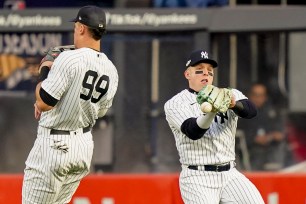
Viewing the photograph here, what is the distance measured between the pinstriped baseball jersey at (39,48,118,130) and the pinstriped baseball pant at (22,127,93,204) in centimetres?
9

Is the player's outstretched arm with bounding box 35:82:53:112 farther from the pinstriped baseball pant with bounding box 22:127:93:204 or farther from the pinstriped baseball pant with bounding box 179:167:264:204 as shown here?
the pinstriped baseball pant with bounding box 179:167:264:204

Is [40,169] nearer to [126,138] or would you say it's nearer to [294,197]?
[294,197]

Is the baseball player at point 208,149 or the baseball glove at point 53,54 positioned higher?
the baseball glove at point 53,54

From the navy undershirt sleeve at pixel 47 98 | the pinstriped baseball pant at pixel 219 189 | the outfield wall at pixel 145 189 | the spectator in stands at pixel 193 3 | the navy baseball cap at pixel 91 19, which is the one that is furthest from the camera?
the spectator in stands at pixel 193 3

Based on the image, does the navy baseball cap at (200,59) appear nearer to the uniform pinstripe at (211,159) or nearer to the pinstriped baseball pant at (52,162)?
the uniform pinstripe at (211,159)

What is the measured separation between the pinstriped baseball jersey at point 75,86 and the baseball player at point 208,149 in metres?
0.64

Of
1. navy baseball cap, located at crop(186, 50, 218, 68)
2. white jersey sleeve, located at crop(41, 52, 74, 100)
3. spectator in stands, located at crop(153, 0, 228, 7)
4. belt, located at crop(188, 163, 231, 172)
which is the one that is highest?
spectator in stands, located at crop(153, 0, 228, 7)

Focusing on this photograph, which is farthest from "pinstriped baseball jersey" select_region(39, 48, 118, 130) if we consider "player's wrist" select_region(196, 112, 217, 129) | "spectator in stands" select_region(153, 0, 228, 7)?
"spectator in stands" select_region(153, 0, 228, 7)

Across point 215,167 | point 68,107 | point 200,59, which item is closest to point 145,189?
point 215,167

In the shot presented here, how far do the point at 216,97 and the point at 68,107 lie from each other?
99cm

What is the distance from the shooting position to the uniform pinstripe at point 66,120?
6.80 metres

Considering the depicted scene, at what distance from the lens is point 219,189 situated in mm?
7215

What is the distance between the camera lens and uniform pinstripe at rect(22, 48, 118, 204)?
6.80m

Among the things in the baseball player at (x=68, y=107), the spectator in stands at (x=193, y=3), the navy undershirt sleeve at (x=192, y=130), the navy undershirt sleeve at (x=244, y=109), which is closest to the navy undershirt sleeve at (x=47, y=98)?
the baseball player at (x=68, y=107)
